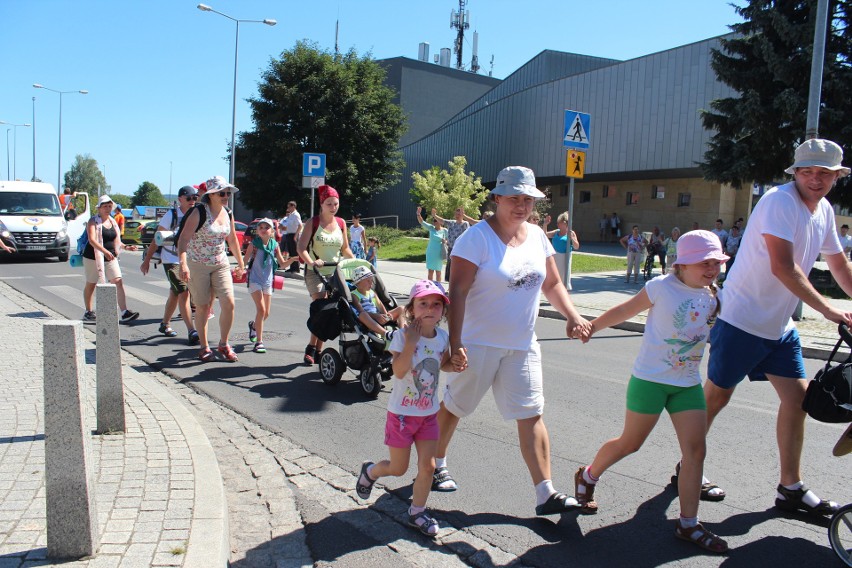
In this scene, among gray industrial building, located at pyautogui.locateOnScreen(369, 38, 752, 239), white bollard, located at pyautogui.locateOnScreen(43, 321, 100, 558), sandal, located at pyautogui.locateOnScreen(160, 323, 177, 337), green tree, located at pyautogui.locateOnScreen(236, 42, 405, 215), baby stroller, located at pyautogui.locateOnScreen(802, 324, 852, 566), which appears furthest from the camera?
green tree, located at pyautogui.locateOnScreen(236, 42, 405, 215)

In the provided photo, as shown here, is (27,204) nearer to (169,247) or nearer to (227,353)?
(169,247)

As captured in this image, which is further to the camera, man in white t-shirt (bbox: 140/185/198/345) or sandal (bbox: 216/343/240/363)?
man in white t-shirt (bbox: 140/185/198/345)

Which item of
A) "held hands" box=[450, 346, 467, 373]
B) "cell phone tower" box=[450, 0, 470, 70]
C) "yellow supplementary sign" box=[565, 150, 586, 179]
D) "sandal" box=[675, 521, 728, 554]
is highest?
"cell phone tower" box=[450, 0, 470, 70]

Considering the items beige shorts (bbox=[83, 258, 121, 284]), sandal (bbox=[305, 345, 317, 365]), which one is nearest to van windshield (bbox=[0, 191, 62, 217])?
beige shorts (bbox=[83, 258, 121, 284])

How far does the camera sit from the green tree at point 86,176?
339 feet

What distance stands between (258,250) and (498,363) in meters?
5.26

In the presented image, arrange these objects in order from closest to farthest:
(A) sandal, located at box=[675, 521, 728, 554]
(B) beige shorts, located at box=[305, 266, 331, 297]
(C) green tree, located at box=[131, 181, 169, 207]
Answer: (A) sandal, located at box=[675, 521, 728, 554] < (B) beige shorts, located at box=[305, 266, 331, 297] < (C) green tree, located at box=[131, 181, 169, 207]

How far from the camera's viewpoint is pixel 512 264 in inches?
147

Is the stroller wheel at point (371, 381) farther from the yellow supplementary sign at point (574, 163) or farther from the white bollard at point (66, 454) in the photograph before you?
the yellow supplementary sign at point (574, 163)

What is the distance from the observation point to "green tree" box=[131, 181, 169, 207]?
3952 inches

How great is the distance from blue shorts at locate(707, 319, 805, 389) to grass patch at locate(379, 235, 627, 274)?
17049mm

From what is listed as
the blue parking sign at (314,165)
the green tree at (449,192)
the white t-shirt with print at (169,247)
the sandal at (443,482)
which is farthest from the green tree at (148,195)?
the sandal at (443,482)

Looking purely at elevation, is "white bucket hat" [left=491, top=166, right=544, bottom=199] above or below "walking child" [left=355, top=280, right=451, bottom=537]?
above

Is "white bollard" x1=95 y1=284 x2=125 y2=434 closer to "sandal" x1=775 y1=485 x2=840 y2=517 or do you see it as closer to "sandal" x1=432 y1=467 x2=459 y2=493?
"sandal" x1=432 y1=467 x2=459 y2=493
